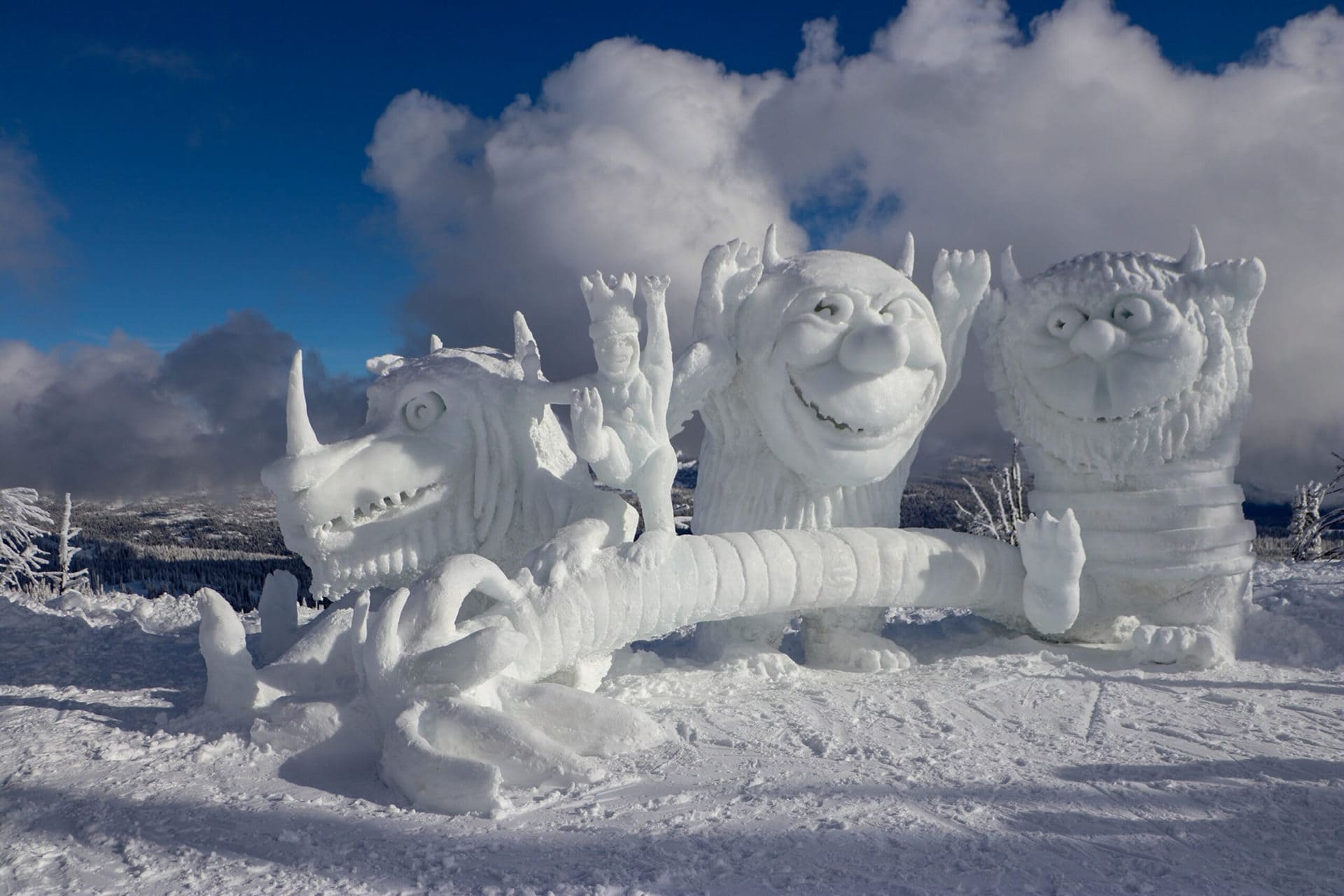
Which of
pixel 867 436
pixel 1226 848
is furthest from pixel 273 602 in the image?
pixel 1226 848

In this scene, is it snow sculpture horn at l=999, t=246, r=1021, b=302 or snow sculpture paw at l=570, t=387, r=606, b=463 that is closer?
snow sculpture paw at l=570, t=387, r=606, b=463

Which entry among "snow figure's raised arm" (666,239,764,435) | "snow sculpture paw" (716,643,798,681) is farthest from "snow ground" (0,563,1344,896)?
"snow figure's raised arm" (666,239,764,435)

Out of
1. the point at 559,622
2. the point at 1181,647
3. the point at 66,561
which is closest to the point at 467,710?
the point at 559,622

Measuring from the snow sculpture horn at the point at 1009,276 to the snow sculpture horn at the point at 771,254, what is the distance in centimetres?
94

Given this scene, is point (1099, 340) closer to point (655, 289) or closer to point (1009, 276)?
point (1009, 276)

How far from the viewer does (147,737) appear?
2.57 m

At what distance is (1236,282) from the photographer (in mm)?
3486

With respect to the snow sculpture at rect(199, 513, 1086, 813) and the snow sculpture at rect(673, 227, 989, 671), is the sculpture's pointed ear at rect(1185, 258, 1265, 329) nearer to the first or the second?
the snow sculpture at rect(673, 227, 989, 671)

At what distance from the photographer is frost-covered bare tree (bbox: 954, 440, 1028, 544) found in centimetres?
816

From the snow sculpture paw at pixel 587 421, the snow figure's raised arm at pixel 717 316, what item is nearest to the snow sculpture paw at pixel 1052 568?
the snow figure's raised arm at pixel 717 316

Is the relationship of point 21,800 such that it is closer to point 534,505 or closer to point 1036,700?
point 534,505

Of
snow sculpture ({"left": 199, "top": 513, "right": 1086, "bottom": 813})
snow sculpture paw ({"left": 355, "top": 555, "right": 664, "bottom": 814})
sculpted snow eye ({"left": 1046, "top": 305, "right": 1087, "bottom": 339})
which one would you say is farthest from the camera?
sculpted snow eye ({"left": 1046, "top": 305, "right": 1087, "bottom": 339})

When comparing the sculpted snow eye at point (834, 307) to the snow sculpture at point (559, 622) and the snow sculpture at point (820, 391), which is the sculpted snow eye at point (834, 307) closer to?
the snow sculpture at point (820, 391)

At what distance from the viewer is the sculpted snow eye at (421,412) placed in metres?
3.19
